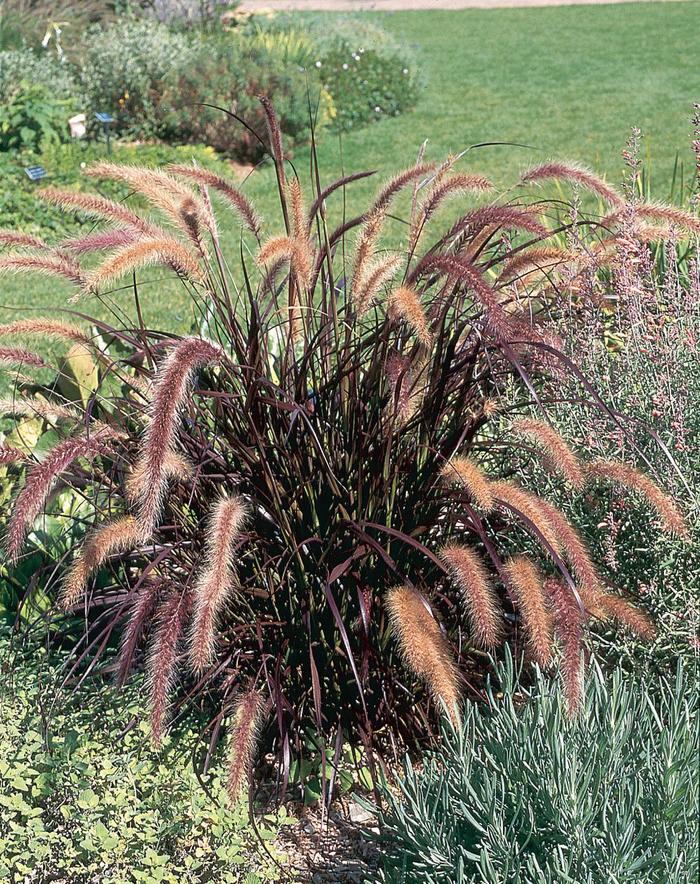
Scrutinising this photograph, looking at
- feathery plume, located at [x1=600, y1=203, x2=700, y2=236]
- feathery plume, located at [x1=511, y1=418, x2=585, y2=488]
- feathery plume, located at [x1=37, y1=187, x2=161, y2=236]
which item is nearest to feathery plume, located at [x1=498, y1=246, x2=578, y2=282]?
feathery plume, located at [x1=600, y1=203, x2=700, y2=236]

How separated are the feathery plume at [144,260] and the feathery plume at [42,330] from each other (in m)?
0.28

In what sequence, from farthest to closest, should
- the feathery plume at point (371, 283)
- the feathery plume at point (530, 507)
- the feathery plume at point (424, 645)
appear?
the feathery plume at point (371, 283), the feathery plume at point (530, 507), the feathery plume at point (424, 645)

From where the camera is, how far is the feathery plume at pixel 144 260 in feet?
7.72

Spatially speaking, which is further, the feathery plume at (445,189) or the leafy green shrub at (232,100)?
the leafy green shrub at (232,100)

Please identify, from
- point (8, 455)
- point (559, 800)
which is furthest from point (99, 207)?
point (559, 800)

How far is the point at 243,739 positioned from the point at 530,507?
84 centimetres

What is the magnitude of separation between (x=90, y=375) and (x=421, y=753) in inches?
78.2

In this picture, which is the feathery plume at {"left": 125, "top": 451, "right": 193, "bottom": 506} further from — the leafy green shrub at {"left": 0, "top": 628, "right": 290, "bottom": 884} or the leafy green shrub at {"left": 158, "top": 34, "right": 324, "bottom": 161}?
the leafy green shrub at {"left": 158, "top": 34, "right": 324, "bottom": 161}

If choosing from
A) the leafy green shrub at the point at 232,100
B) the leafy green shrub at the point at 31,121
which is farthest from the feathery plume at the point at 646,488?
the leafy green shrub at the point at 232,100

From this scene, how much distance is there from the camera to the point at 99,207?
9.11 ft

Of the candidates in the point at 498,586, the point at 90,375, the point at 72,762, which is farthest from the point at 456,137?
the point at 72,762

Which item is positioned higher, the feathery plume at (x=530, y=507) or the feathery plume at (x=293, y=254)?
the feathery plume at (x=293, y=254)

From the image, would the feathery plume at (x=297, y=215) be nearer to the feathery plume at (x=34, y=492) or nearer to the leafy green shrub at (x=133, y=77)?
the feathery plume at (x=34, y=492)

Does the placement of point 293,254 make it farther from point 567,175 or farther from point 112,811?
point 112,811
